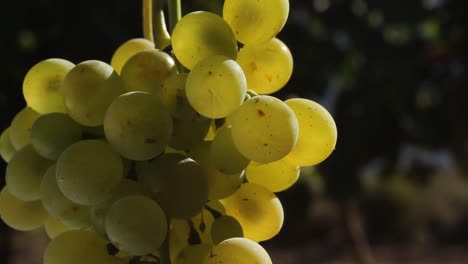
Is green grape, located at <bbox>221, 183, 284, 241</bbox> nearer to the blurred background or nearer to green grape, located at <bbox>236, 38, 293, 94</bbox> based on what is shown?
green grape, located at <bbox>236, 38, 293, 94</bbox>

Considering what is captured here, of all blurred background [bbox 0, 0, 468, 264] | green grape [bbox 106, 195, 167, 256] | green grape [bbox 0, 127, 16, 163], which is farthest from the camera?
blurred background [bbox 0, 0, 468, 264]

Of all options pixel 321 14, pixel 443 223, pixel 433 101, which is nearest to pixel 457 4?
pixel 433 101

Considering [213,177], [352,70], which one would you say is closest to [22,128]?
[213,177]

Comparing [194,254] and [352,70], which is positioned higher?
[194,254]

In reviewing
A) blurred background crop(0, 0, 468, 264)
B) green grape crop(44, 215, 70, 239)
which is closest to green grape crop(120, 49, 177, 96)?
green grape crop(44, 215, 70, 239)

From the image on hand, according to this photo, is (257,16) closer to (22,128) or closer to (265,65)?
(265,65)

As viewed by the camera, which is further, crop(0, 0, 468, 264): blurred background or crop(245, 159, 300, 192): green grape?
crop(0, 0, 468, 264): blurred background
